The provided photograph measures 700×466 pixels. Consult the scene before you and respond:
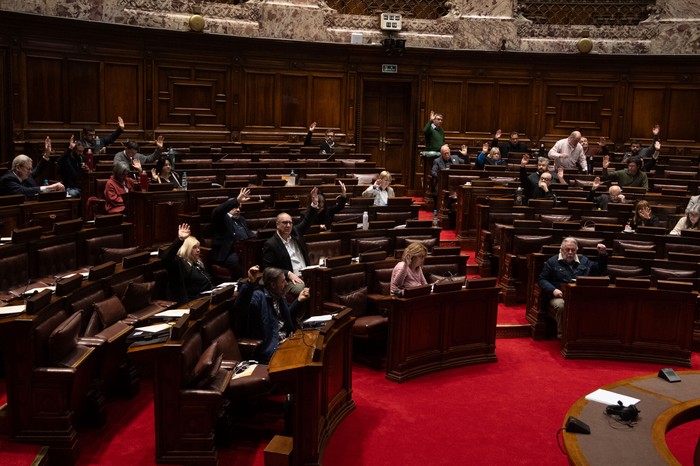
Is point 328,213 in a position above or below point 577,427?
above

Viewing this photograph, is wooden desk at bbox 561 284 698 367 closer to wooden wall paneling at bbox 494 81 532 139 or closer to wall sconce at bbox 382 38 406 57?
wall sconce at bbox 382 38 406 57

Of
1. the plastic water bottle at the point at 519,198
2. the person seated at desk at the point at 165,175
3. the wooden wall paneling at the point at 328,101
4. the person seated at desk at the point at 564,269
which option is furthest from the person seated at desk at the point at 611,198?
the wooden wall paneling at the point at 328,101

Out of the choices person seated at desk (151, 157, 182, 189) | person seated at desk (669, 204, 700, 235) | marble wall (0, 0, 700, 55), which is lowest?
person seated at desk (669, 204, 700, 235)

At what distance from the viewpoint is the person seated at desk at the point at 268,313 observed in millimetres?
5445

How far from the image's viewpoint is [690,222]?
865cm

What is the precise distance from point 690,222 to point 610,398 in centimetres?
502

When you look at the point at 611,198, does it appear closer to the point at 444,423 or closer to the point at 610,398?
the point at 444,423

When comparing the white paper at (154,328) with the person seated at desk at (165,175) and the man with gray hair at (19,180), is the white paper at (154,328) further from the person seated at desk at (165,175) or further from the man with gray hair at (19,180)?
the person seated at desk at (165,175)

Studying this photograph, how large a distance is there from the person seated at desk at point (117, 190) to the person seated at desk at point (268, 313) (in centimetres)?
376

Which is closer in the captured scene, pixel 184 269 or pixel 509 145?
pixel 184 269

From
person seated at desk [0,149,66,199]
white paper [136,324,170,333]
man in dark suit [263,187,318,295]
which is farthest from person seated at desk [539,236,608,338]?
person seated at desk [0,149,66,199]

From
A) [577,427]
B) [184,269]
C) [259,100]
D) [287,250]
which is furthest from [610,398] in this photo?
[259,100]

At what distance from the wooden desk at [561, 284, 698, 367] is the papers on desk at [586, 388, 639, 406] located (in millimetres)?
2701

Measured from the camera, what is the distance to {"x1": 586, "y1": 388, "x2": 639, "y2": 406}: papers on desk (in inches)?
171
